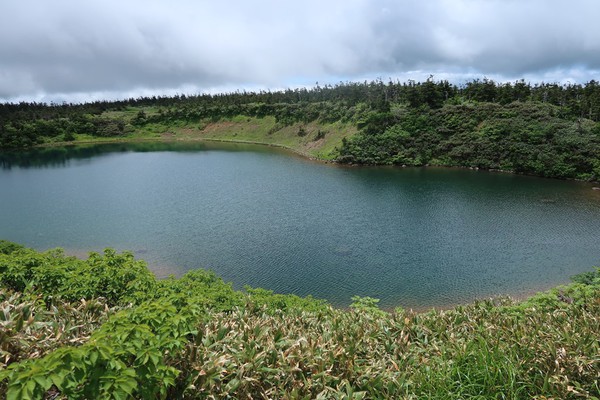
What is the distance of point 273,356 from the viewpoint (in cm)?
838

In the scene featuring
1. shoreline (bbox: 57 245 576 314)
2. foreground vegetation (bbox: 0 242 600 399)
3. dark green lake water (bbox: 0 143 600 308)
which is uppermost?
foreground vegetation (bbox: 0 242 600 399)

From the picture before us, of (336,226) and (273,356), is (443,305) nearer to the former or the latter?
(336,226)

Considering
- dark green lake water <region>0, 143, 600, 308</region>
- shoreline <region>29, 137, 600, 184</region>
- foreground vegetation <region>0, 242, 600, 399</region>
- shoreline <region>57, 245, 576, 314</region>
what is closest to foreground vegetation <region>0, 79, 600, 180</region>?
shoreline <region>29, 137, 600, 184</region>

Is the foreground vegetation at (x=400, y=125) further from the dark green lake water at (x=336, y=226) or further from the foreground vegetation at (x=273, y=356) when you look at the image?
the foreground vegetation at (x=273, y=356)

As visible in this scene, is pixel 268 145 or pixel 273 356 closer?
pixel 273 356

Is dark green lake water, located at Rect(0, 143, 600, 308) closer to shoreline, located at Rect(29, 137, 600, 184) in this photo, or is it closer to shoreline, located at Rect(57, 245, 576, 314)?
shoreline, located at Rect(57, 245, 576, 314)

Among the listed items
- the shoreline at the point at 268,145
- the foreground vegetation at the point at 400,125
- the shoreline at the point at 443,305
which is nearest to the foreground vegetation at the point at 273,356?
the shoreline at the point at 443,305

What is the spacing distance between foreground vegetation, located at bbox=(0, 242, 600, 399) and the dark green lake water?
14.6m

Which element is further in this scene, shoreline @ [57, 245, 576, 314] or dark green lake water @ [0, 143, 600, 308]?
dark green lake water @ [0, 143, 600, 308]

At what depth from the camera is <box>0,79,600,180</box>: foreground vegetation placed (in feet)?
215

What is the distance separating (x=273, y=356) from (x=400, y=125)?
77.3 m

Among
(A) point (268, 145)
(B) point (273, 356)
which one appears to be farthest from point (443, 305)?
(A) point (268, 145)

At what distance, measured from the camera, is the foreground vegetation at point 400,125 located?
65562 millimetres

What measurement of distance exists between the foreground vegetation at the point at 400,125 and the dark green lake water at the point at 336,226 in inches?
259
